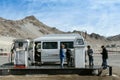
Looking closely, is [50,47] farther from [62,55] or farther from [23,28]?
[23,28]

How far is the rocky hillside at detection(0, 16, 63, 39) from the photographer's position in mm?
157250

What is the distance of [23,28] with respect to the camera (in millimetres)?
176875

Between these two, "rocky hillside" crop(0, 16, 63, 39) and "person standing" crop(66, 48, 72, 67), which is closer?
"person standing" crop(66, 48, 72, 67)

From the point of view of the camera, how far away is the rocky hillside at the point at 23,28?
15725 cm

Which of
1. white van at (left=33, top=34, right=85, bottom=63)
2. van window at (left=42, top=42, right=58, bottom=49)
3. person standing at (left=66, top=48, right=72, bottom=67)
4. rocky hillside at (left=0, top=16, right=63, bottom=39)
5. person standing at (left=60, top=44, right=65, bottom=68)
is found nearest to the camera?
person standing at (left=60, top=44, right=65, bottom=68)

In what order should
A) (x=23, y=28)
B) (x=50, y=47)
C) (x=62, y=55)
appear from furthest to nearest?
(x=23, y=28) → (x=50, y=47) → (x=62, y=55)

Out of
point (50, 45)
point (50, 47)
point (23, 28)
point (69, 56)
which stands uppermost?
point (23, 28)

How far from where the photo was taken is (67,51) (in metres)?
24.2

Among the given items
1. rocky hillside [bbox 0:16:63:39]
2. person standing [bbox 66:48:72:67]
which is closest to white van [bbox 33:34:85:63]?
person standing [bbox 66:48:72:67]

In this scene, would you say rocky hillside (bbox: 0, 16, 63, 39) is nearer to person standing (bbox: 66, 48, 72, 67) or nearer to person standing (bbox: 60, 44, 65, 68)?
person standing (bbox: 66, 48, 72, 67)

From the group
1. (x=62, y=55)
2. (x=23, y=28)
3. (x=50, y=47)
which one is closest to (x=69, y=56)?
(x=62, y=55)

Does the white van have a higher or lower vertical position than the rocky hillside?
lower

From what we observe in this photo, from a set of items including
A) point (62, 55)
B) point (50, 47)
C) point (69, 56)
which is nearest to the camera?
point (62, 55)

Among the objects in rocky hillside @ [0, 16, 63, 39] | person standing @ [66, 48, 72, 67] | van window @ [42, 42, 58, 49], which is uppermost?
rocky hillside @ [0, 16, 63, 39]
